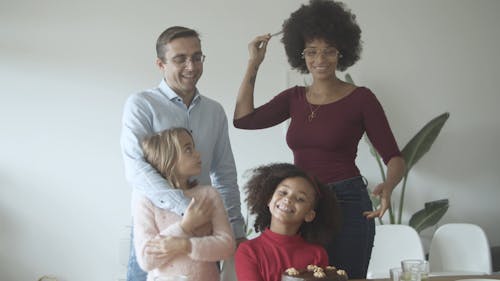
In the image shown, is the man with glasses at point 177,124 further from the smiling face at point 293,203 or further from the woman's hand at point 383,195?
the woman's hand at point 383,195

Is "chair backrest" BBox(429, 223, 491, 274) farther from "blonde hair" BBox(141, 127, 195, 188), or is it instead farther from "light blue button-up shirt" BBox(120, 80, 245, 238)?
"blonde hair" BBox(141, 127, 195, 188)

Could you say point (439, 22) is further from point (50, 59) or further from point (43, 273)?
point (43, 273)

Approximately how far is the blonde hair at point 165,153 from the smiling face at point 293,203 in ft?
1.12

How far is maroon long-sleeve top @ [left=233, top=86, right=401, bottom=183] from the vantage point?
6.71 ft

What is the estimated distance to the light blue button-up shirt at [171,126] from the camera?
71.1 inches

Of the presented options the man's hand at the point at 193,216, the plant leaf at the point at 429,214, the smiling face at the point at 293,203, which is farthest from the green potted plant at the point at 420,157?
the man's hand at the point at 193,216

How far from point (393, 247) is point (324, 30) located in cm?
213

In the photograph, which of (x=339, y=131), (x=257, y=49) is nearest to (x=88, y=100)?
(x=257, y=49)

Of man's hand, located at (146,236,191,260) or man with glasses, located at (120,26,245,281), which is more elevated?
man with glasses, located at (120,26,245,281)

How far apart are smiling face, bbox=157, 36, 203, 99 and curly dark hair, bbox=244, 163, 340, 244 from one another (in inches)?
16.4

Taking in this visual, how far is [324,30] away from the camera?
2170 millimetres

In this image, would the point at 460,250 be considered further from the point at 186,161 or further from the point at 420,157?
the point at 186,161

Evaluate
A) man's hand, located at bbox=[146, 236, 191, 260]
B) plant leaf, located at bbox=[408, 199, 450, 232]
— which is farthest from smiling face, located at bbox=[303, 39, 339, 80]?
plant leaf, located at bbox=[408, 199, 450, 232]

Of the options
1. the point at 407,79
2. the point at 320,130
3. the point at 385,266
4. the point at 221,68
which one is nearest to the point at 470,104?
the point at 407,79
